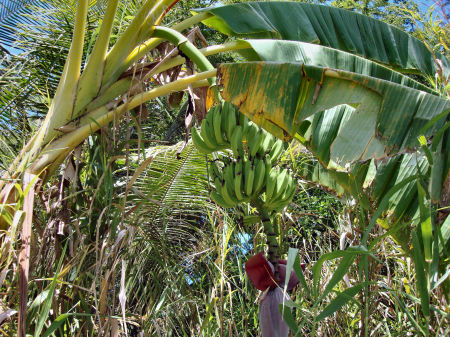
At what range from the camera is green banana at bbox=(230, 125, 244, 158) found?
1.91 meters

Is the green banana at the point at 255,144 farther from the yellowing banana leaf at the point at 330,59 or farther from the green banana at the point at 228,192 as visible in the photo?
the yellowing banana leaf at the point at 330,59

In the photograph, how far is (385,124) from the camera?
160 cm

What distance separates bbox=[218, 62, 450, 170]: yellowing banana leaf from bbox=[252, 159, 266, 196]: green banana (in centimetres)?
15

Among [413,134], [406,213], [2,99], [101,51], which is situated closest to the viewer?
[413,134]

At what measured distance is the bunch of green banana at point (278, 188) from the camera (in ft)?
6.12

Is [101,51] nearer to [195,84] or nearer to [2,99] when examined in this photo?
[195,84]

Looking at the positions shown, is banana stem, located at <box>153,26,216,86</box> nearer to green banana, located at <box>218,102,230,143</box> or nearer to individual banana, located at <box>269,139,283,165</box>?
green banana, located at <box>218,102,230,143</box>

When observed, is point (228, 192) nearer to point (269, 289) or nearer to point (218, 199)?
point (218, 199)

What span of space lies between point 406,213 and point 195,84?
4.24 ft

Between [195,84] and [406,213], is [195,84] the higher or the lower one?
the higher one

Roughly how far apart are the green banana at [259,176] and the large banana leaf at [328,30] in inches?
41.5

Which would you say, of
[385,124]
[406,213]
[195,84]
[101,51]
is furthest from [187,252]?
[385,124]

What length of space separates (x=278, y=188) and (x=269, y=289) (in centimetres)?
41

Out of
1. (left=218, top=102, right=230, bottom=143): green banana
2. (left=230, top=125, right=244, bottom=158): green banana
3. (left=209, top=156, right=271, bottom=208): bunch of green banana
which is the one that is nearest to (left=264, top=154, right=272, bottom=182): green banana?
(left=209, top=156, right=271, bottom=208): bunch of green banana
